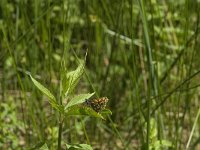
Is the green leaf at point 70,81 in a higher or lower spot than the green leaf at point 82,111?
higher

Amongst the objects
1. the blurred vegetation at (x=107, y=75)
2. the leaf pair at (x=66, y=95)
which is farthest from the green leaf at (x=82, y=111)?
the blurred vegetation at (x=107, y=75)

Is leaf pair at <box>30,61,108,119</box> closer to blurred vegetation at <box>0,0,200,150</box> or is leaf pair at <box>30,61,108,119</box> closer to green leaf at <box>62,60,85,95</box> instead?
green leaf at <box>62,60,85,95</box>

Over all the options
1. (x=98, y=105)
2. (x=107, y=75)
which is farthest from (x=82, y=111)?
(x=107, y=75)

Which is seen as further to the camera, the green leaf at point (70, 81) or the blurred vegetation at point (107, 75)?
the blurred vegetation at point (107, 75)

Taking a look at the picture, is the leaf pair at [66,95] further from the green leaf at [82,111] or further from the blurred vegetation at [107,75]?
the blurred vegetation at [107,75]

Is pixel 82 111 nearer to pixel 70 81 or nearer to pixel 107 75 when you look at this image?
pixel 70 81

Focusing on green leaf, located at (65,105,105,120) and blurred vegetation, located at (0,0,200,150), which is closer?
green leaf, located at (65,105,105,120)

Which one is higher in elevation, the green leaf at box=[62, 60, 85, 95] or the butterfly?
the green leaf at box=[62, 60, 85, 95]

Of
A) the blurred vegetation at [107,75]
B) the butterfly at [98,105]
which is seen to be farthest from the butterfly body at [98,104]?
the blurred vegetation at [107,75]

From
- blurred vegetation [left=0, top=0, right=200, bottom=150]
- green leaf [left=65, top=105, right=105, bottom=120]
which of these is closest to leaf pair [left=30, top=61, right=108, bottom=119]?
green leaf [left=65, top=105, right=105, bottom=120]

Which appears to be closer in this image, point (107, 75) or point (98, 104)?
point (98, 104)

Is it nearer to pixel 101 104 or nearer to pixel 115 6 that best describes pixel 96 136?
pixel 115 6

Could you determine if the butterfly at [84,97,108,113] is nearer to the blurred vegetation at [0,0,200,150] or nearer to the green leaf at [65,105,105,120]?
the green leaf at [65,105,105,120]
